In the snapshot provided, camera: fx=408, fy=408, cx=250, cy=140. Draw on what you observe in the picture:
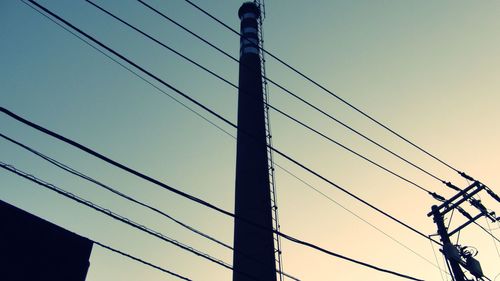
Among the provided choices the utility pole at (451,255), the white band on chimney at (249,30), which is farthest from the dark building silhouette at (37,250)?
the white band on chimney at (249,30)

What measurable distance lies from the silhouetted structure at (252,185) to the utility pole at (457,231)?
14.7ft

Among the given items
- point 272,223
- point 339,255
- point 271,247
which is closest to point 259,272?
point 271,247

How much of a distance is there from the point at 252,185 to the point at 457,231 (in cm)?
620

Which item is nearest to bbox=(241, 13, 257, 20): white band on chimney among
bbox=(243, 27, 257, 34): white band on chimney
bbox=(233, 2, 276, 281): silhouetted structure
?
bbox=(243, 27, 257, 34): white band on chimney

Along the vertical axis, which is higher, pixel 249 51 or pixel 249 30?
pixel 249 30

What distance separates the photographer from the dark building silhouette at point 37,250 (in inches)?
240

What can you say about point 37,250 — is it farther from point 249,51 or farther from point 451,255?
point 249,51

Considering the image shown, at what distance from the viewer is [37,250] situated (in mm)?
6391

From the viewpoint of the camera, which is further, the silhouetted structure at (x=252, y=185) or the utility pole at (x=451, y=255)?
the silhouetted structure at (x=252, y=185)

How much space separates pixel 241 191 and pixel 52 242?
24.9 ft

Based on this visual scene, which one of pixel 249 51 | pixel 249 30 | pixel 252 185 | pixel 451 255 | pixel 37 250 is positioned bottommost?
pixel 37 250

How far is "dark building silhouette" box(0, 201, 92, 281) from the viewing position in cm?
610

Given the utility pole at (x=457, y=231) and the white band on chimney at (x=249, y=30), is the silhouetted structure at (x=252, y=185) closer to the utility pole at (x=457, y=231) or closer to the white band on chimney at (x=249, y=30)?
the white band on chimney at (x=249, y=30)

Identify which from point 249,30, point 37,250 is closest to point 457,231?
point 37,250
